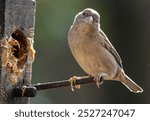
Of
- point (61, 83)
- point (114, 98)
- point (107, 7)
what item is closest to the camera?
point (61, 83)

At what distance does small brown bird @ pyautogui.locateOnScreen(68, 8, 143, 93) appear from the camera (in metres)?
8.05

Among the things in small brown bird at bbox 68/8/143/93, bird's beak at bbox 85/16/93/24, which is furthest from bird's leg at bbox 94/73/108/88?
bird's beak at bbox 85/16/93/24

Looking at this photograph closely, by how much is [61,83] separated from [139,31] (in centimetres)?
506

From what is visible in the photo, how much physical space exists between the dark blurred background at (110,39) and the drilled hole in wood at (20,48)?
405cm

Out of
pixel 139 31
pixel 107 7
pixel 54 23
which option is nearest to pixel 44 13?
pixel 54 23

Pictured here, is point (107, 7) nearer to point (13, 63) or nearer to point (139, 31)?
point (139, 31)

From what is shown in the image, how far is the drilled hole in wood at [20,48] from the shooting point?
709 centimetres

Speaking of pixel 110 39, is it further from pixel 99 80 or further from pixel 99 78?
pixel 99 80

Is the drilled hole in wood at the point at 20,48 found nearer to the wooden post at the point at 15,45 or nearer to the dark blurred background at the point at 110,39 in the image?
the wooden post at the point at 15,45

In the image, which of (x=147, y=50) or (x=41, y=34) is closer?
(x=147, y=50)

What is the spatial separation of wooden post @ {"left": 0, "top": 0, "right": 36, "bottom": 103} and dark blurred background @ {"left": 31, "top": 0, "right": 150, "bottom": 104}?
406 cm

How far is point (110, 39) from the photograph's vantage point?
39.7 feet

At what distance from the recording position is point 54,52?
1324cm

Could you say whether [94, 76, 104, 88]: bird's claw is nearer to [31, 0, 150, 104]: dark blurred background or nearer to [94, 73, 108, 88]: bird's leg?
[94, 73, 108, 88]: bird's leg
